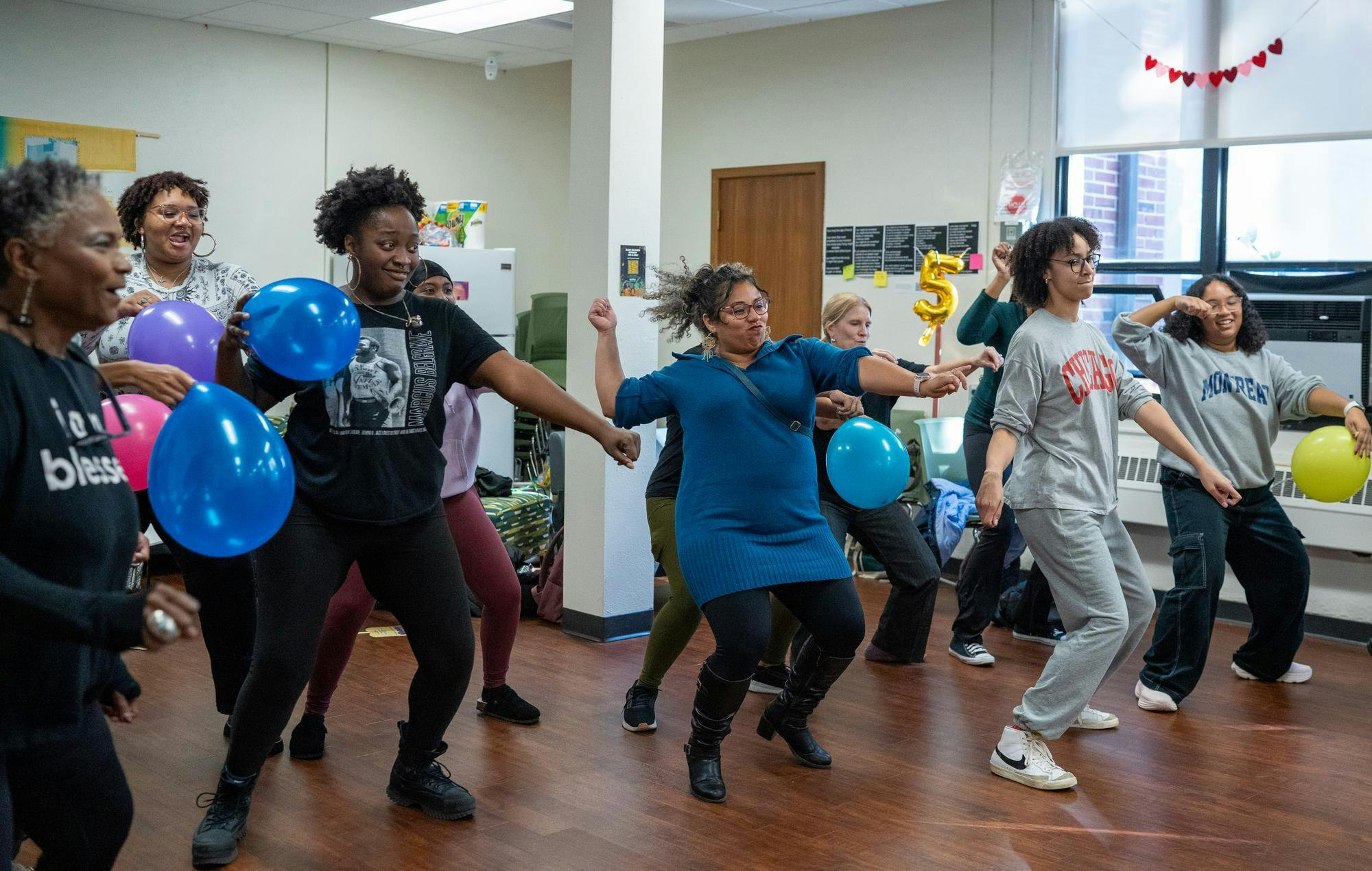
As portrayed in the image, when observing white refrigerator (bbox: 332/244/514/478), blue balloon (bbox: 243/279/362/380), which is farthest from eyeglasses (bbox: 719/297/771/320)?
white refrigerator (bbox: 332/244/514/478)

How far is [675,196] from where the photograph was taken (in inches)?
329

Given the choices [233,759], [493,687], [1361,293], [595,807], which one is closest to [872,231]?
[1361,293]

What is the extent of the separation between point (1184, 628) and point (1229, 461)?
0.57 metres

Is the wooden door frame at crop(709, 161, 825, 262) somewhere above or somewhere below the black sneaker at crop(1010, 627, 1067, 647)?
above

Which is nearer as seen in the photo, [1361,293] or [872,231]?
[1361,293]

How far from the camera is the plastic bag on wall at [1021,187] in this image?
6500 millimetres

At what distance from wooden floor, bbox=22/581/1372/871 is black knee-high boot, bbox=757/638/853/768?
0.06m

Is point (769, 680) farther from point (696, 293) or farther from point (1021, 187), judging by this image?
point (1021, 187)

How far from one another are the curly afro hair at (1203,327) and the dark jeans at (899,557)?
3.63 feet

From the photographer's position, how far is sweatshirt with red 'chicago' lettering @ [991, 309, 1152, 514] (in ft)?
11.1

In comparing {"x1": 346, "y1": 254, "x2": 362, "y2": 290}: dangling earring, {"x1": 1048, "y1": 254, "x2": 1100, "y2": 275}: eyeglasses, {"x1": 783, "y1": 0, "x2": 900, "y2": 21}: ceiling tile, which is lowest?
{"x1": 346, "y1": 254, "x2": 362, "y2": 290}: dangling earring

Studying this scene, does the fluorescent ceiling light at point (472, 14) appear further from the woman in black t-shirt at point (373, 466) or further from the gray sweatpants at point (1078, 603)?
the gray sweatpants at point (1078, 603)

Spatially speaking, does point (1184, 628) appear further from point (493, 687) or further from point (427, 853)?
point (427, 853)

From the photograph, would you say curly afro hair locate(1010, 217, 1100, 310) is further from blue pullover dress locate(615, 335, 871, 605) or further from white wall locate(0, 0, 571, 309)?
white wall locate(0, 0, 571, 309)
